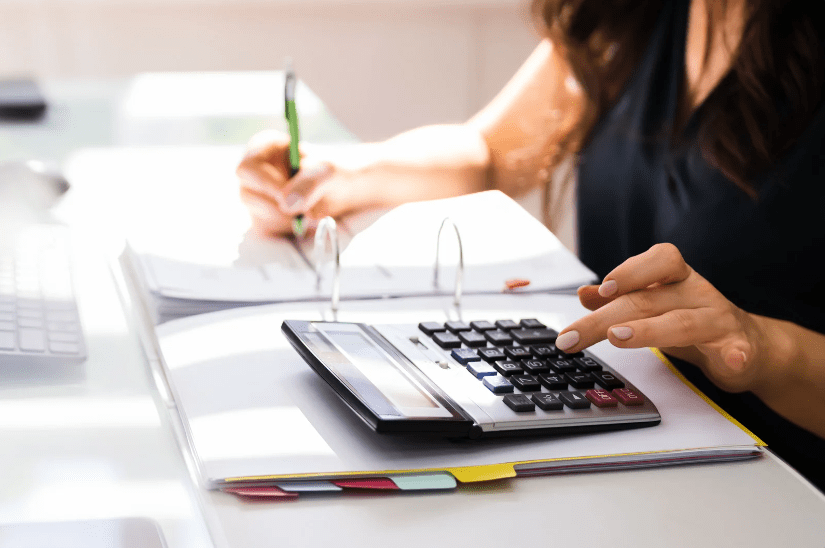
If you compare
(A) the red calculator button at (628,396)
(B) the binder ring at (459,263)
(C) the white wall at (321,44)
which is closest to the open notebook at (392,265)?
(B) the binder ring at (459,263)

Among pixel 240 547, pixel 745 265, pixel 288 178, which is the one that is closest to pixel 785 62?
pixel 745 265

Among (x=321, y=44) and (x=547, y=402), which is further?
(x=321, y=44)

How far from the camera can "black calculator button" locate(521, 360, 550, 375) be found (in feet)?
1.59

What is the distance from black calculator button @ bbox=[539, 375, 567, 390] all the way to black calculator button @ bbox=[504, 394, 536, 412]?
2 cm

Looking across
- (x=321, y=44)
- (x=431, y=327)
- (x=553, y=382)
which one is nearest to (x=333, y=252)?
(x=431, y=327)

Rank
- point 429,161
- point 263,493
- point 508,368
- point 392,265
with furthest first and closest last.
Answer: point 429,161 → point 392,265 → point 508,368 → point 263,493

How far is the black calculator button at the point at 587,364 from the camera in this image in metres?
0.50

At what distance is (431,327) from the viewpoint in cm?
55

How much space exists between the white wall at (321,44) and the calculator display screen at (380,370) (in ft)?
4.94

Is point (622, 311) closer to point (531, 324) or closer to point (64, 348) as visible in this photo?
point (531, 324)

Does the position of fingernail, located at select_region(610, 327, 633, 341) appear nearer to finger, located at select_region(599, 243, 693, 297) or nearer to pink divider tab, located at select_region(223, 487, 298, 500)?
finger, located at select_region(599, 243, 693, 297)

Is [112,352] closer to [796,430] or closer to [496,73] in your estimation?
[796,430]

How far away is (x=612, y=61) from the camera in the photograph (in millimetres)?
1028

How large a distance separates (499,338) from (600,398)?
85 mm
